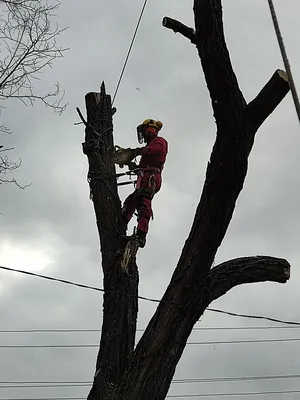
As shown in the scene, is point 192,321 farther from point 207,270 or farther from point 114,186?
point 114,186

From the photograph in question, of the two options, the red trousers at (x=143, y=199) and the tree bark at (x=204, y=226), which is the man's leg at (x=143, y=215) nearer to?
the red trousers at (x=143, y=199)

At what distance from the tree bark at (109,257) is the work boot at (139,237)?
0.08 metres

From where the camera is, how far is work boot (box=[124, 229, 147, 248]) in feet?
16.8

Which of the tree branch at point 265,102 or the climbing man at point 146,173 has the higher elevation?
the climbing man at point 146,173

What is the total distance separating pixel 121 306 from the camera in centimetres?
481

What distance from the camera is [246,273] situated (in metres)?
4.45

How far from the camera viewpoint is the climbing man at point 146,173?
544cm

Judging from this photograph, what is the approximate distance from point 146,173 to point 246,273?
1.57m

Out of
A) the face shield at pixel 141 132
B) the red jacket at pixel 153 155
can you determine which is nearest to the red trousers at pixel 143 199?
the red jacket at pixel 153 155

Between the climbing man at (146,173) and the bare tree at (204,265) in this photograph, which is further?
the climbing man at (146,173)

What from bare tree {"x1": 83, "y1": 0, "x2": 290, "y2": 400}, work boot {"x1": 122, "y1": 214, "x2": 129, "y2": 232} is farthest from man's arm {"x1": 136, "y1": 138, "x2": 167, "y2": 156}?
bare tree {"x1": 83, "y1": 0, "x2": 290, "y2": 400}

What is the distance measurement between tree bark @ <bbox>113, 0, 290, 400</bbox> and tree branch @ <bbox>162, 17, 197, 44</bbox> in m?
0.09

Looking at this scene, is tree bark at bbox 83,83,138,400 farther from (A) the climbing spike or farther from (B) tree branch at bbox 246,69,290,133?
(B) tree branch at bbox 246,69,290,133

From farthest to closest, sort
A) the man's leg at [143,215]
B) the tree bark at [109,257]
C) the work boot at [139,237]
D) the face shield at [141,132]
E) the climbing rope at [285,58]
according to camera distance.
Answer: the face shield at [141,132], the man's leg at [143,215], the work boot at [139,237], the tree bark at [109,257], the climbing rope at [285,58]
